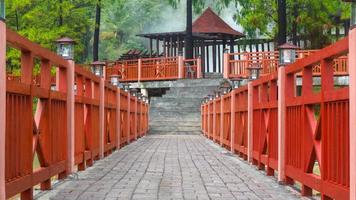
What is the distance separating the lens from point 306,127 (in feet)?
19.5

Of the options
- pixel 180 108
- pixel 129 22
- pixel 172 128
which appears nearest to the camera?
pixel 172 128

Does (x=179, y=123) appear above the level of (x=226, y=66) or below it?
below

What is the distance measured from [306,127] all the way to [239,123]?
5846 millimetres

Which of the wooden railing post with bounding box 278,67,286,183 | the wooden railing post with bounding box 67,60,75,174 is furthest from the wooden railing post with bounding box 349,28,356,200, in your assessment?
the wooden railing post with bounding box 67,60,75,174

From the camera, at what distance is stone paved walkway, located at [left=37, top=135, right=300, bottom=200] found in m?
6.04

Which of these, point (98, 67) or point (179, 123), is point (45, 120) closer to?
point (98, 67)

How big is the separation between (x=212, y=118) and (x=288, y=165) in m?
12.3

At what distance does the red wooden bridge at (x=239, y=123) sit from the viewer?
4584 mm

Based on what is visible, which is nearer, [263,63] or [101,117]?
[101,117]

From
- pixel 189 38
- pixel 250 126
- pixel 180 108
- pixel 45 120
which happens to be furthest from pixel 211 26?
pixel 45 120

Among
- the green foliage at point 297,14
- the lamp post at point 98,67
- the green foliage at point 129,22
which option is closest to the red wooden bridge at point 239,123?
the lamp post at point 98,67

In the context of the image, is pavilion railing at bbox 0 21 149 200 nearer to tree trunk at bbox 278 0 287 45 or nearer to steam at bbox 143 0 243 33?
tree trunk at bbox 278 0 287 45

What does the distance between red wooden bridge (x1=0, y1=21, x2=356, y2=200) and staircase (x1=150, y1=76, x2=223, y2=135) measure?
1328 centimetres

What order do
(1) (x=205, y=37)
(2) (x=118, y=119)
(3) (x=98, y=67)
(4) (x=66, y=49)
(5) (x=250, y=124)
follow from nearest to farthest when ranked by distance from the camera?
1. (4) (x=66, y=49)
2. (5) (x=250, y=124)
3. (3) (x=98, y=67)
4. (2) (x=118, y=119)
5. (1) (x=205, y=37)
